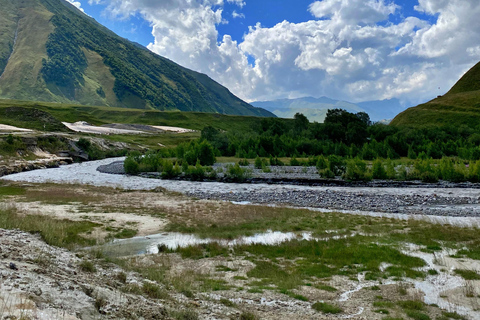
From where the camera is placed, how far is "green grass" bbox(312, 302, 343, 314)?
1080 cm

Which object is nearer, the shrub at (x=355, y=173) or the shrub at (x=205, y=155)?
the shrub at (x=355, y=173)

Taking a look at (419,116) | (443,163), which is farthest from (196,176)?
(419,116)

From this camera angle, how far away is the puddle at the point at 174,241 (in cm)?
1856

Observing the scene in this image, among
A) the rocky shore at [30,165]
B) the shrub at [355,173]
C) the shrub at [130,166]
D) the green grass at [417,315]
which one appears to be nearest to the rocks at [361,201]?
the shrub at [355,173]

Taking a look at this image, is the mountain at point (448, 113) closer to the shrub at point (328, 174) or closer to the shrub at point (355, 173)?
the shrub at point (355, 173)

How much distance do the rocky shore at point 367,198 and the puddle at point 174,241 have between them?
44.0 feet

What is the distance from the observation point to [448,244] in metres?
Answer: 19.2

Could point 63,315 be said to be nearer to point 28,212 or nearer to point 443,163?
point 28,212

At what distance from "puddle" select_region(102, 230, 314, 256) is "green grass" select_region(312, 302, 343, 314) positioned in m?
8.76

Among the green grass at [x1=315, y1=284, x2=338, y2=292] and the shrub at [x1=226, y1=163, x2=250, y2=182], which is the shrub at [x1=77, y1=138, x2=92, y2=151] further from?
the green grass at [x1=315, y1=284, x2=338, y2=292]

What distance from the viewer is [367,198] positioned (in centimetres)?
3906

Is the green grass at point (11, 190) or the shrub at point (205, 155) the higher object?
the shrub at point (205, 155)

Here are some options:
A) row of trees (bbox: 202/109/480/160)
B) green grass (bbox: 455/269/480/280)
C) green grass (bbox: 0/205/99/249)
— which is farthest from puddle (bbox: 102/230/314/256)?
row of trees (bbox: 202/109/480/160)

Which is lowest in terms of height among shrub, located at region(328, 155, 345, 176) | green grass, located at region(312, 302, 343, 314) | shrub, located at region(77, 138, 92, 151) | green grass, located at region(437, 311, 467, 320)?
green grass, located at region(312, 302, 343, 314)
